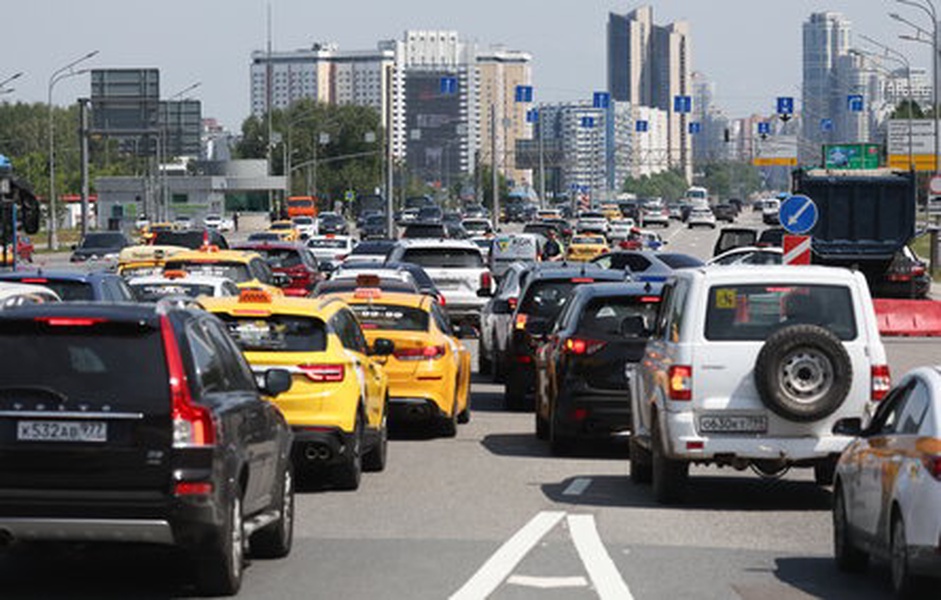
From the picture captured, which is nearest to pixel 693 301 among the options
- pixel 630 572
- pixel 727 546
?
pixel 727 546

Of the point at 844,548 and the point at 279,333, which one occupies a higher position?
the point at 279,333

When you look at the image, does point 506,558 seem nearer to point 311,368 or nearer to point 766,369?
point 766,369

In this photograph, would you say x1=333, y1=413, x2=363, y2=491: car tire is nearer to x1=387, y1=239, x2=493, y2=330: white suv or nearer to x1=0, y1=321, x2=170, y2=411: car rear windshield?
x1=0, y1=321, x2=170, y2=411: car rear windshield

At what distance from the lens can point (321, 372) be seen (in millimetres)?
16828

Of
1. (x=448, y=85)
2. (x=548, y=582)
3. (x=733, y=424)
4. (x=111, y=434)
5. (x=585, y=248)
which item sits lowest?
(x=548, y=582)

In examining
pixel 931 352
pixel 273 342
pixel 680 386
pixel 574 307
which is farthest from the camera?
pixel 931 352

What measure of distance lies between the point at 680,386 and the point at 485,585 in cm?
419

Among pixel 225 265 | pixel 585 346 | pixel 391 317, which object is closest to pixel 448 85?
pixel 225 265

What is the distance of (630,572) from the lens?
41.7 feet

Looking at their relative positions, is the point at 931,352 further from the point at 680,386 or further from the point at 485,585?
the point at 485,585

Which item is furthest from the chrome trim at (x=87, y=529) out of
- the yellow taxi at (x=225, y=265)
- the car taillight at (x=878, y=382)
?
the yellow taxi at (x=225, y=265)

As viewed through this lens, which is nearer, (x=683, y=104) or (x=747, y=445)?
(x=747, y=445)

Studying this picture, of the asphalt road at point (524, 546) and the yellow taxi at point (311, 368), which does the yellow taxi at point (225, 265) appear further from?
the yellow taxi at point (311, 368)

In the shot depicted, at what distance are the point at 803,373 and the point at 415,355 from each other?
264 inches
